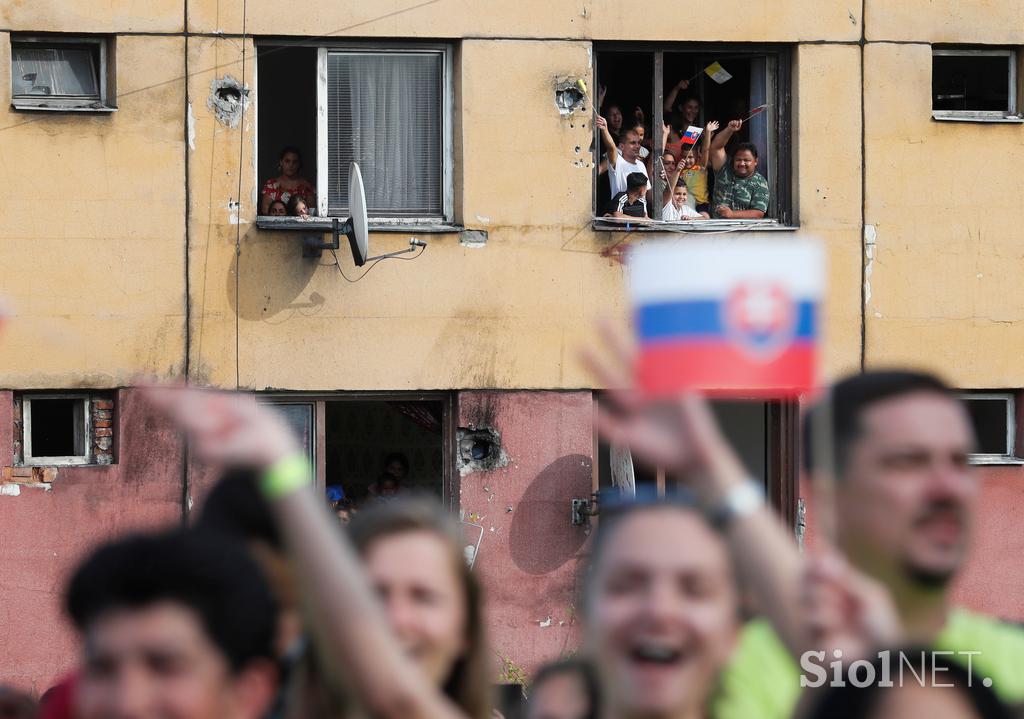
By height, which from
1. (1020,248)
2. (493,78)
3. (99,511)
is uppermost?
(493,78)

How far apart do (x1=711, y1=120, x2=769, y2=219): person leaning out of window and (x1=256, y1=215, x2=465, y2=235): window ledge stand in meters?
2.25

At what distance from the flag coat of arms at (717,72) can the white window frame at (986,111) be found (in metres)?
1.74

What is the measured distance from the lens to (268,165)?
13.9 metres

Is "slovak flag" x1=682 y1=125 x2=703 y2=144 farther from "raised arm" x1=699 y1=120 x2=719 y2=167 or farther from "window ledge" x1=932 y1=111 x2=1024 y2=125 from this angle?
"window ledge" x1=932 y1=111 x2=1024 y2=125

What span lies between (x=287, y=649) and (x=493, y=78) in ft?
34.9

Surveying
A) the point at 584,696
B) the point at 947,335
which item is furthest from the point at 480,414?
the point at 584,696

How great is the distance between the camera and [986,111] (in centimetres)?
1455

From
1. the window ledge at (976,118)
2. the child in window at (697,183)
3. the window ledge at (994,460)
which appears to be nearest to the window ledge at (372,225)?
the child in window at (697,183)

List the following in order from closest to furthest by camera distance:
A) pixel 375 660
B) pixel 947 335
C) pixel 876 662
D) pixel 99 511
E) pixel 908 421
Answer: pixel 876 662, pixel 375 660, pixel 908 421, pixel 99 511, pixel 947 335

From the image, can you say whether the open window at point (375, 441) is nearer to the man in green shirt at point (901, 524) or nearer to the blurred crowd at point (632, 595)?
the blurred crowd at point (632, 595)

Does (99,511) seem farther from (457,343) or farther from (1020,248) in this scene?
(1020,248)

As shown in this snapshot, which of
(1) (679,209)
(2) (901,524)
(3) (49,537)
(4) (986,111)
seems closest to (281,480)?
(2) (901,524)

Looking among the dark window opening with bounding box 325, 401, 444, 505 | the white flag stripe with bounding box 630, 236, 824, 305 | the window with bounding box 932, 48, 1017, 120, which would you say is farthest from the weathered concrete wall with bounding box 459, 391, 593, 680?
the white flag stripe with bounding box 630, 236, 824, 305

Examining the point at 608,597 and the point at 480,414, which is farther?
the point at 480,414
